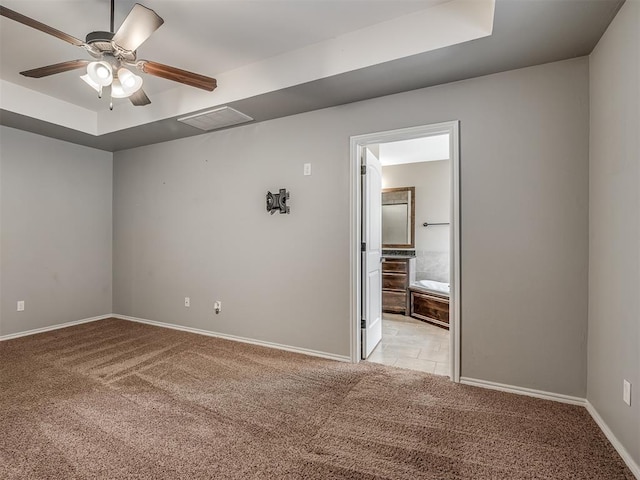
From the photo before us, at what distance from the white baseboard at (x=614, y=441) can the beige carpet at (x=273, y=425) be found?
1.5 inches

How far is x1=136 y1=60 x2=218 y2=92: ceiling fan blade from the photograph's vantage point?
6.99 feet

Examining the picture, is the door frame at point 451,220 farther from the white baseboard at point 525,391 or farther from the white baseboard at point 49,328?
the white baseboard at point 49,328

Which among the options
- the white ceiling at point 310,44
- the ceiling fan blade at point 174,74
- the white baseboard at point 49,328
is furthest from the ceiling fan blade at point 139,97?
the white baseboard at point 49,328

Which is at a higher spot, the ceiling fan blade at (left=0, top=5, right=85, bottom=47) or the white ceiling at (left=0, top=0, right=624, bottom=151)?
the white ceiling at (left=0, top=0, right=624, bottom=151)

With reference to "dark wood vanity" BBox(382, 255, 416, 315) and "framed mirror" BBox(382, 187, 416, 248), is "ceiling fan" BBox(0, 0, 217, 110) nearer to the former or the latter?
"dark wood vanity" BBox(382, 255, 416, 315)

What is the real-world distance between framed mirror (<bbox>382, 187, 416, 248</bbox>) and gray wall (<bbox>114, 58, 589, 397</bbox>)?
10.2 feet

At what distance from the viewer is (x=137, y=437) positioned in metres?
1.88

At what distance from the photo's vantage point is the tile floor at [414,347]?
3.05 meters

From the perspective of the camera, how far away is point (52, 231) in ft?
13.5

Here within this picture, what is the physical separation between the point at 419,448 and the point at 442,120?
2318 millimetres

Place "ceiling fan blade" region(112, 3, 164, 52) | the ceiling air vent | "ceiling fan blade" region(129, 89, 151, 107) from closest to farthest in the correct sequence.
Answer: "ceiling fan blade" region(112, 3, 164, 52) < "ceiling fan blade" region(129, 89, 151, 107) < the ceiling air vent

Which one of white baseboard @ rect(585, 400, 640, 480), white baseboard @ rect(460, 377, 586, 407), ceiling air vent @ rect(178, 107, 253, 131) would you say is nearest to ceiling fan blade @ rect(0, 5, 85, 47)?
ceiling air vent @ rect(178, 107, 253, 131)

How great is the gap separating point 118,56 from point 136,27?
1.20 ft

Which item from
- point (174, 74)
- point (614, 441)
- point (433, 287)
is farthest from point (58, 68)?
point (433, 287)
